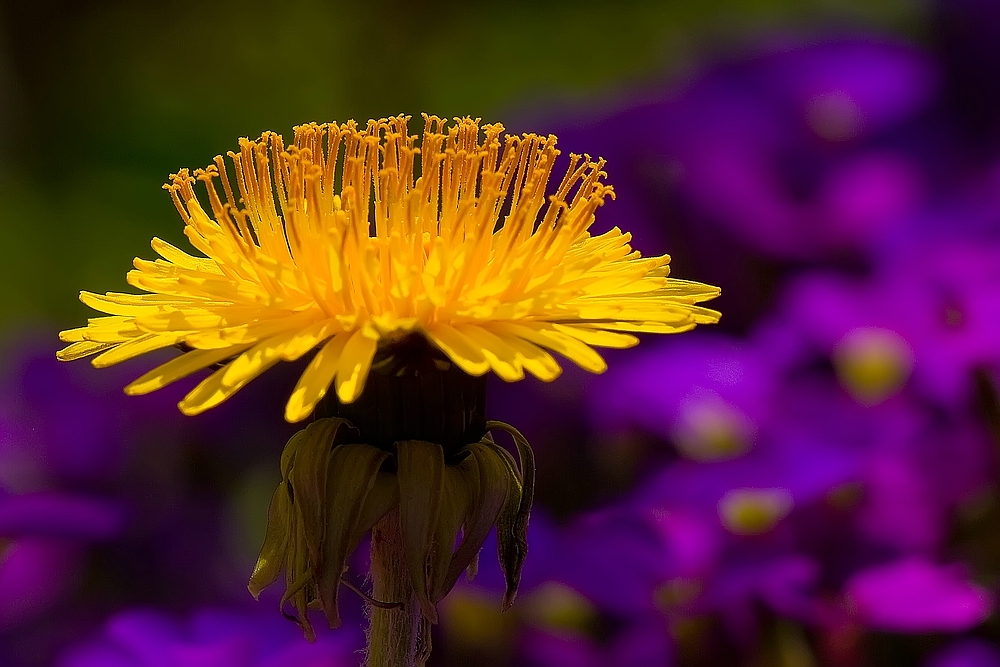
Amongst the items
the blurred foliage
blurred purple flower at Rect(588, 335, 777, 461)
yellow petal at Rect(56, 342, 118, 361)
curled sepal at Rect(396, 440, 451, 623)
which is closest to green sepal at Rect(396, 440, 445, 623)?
curled sepal at Rect(396, 440, 451, 623)

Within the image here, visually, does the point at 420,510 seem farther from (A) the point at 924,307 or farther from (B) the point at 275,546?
(A) the point at 924,307

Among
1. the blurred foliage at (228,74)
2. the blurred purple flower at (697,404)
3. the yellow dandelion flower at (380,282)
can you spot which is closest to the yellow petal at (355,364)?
the yellow dandelion flower at (380,282)

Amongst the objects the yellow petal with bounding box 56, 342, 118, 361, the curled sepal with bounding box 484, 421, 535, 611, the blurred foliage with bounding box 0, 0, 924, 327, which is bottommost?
the curled sepal with bounding box 484, 421, 535, 611

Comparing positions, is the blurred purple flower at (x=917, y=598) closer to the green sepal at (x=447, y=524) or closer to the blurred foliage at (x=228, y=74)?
the green sepal at (x=447, y=524)

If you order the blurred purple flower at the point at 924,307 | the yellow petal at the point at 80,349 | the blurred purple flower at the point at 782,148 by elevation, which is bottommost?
the yellow petal at the point at 80,349

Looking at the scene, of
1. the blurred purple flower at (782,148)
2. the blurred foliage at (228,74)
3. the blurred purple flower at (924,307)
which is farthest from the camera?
the blurred foliage at (228,74)

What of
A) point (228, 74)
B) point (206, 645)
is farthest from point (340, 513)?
point (228, 74)

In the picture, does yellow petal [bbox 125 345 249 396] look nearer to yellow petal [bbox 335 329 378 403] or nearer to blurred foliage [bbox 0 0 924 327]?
yellow petal [bbox 335 329 378 403]
